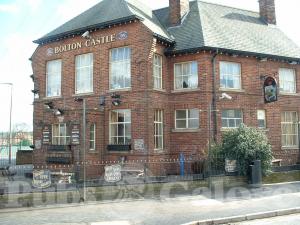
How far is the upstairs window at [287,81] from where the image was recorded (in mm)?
22734

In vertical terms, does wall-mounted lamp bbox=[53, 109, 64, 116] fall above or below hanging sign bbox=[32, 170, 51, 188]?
above

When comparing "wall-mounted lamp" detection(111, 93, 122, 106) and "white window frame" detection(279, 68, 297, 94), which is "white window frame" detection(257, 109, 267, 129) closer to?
"white window frame" detection(279, 68, 297, 94)

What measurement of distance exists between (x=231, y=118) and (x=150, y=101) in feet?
16.9

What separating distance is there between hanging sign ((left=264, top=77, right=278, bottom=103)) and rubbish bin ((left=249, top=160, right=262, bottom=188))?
5719 mm

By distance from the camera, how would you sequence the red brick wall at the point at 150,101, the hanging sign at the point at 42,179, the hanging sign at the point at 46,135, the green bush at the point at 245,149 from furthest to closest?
the hanging sign at the point at 46,135
the red brick wall at the point at 150,101
the green bush at the point at 245,149
the hanging sign at the point at 42,179

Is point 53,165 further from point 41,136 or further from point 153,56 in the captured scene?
point 153,56

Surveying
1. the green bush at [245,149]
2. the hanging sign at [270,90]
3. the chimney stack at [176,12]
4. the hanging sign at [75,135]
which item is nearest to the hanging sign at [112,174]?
the green bush at [245,149]

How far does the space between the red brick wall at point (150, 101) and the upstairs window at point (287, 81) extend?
17.6 inches

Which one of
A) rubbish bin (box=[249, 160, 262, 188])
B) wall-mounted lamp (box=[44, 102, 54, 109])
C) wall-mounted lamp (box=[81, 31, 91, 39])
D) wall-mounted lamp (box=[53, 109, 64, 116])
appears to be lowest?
rubbish bin (box=[249, 160, 262, 188])

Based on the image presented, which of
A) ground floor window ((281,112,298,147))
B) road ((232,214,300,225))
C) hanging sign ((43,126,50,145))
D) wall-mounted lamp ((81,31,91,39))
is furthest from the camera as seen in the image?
ground floor window ((281,112,298,147))

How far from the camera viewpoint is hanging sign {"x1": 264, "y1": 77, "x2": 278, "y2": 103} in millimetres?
20281

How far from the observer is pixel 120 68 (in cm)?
2003

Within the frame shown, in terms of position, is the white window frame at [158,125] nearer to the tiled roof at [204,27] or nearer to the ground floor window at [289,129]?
the tiled roof at [204,27]

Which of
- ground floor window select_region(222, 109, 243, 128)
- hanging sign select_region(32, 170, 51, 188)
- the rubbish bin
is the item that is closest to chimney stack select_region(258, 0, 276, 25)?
ground floor window select_region(222, 109, 243, 128)
